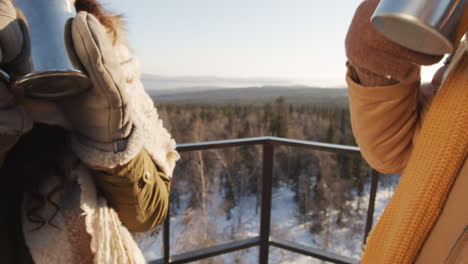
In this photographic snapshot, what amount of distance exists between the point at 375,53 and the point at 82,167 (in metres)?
0.66

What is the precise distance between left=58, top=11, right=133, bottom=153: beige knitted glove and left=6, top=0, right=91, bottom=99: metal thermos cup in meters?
0.02

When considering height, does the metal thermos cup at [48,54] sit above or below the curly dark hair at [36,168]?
above

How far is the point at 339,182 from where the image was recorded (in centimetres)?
2062

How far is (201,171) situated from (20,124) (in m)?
14.1

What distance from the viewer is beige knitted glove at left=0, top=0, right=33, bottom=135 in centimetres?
49

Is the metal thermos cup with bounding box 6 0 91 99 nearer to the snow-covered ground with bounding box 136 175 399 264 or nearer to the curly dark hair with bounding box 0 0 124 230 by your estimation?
the curly dark hair with bounding box 0 0 124 230

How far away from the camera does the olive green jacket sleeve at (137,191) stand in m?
0.69

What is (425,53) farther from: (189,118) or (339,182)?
(339,182)

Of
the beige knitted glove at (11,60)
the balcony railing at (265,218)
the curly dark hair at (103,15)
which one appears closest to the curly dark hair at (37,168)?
the beige knitted glove at (11,60)

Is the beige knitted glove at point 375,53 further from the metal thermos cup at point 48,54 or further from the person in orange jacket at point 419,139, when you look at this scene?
the metal thermos cup at point 48,54

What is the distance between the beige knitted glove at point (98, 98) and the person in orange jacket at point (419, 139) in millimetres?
439

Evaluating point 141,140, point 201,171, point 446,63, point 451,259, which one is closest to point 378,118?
point 446,63

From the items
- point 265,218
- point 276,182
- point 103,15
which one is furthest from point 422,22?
point 276,182

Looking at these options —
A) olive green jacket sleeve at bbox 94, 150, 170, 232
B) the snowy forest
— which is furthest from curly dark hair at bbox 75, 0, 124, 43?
the snowy forest
